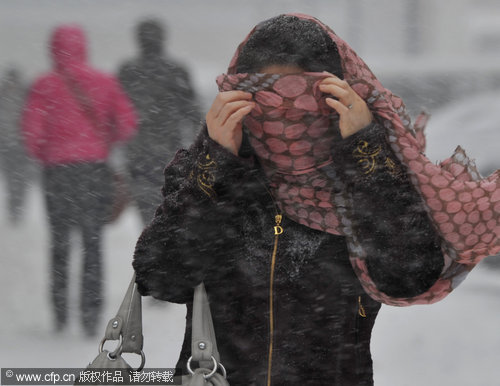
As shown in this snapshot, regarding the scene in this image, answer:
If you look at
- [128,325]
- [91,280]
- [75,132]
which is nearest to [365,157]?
[128,325]

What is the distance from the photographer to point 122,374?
192 cm

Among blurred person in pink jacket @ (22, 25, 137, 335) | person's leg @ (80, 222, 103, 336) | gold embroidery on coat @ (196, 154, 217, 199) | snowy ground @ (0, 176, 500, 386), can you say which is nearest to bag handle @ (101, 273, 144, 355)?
gold embroidery on coat @ (196, 154, 217, 199)

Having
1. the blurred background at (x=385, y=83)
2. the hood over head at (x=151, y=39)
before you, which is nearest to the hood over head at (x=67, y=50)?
the blurred background at (x=385, y=83)

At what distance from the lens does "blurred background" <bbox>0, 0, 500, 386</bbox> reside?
4.09m

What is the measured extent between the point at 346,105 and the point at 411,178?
0.24 metres

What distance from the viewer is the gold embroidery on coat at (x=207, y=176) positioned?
1.84 meters

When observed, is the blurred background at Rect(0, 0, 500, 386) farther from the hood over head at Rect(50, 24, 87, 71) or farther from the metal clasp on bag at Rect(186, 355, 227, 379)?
the metal clasp on bag at Rect(186, 355, 227, 379)

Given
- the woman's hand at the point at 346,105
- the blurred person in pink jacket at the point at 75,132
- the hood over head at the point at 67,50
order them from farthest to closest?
the hood over head at the point at 67,50 → the blurred person in pink jacket at the point at 75,132 → the woman's hand at the point at 346,105

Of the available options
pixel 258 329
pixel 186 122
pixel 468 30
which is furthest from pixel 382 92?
pixel 468 30

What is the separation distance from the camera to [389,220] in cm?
176

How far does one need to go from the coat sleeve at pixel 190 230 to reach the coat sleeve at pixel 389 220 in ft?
0.98

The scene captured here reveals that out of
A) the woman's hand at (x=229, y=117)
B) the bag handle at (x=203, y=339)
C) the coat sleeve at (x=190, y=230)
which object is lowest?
the bag handle at (x=203, y=339)

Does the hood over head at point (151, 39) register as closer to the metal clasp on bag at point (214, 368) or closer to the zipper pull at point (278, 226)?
the zipper pull at point (278, 226)

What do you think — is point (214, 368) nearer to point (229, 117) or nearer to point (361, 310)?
point (361, 310)
